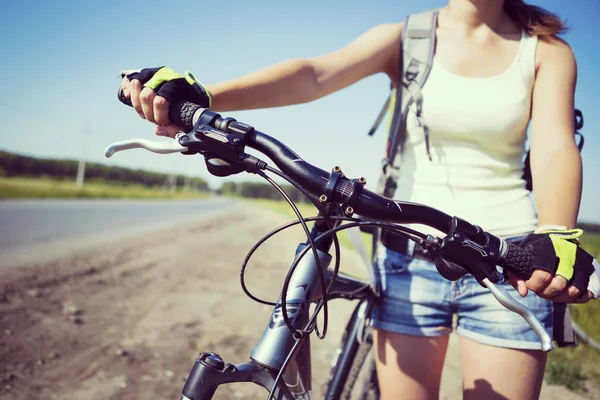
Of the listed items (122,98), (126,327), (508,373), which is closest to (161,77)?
(122,98)

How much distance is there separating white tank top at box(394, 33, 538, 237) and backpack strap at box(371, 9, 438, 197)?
4cm

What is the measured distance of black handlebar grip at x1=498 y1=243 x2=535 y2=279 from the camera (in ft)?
3.19

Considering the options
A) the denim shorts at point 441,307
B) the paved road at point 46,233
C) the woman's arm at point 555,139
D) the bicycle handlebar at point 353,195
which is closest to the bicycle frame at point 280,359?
the bicycle handlebar at point 353,195

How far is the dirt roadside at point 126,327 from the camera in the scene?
289 cm

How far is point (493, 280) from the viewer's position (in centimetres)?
97

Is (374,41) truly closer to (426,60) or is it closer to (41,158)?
(426,60)

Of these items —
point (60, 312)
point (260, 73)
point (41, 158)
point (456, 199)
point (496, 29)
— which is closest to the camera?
point (260, 73)

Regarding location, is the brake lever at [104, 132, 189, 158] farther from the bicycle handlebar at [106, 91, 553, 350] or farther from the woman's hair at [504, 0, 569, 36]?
the woman's hair at [504, 0, 569, 36]

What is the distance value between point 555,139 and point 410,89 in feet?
1.92

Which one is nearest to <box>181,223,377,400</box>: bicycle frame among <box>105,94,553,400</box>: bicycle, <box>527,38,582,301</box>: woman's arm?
<box>105,94,553,400</box>: bicycle

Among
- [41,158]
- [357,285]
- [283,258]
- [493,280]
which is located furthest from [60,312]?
[41,158]

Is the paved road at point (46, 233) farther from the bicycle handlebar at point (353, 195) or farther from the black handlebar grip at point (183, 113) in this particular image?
the bicycle handlebar at point (353, 195)

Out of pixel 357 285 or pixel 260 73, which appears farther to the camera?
pixel 357 285

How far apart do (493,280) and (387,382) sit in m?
0.91
